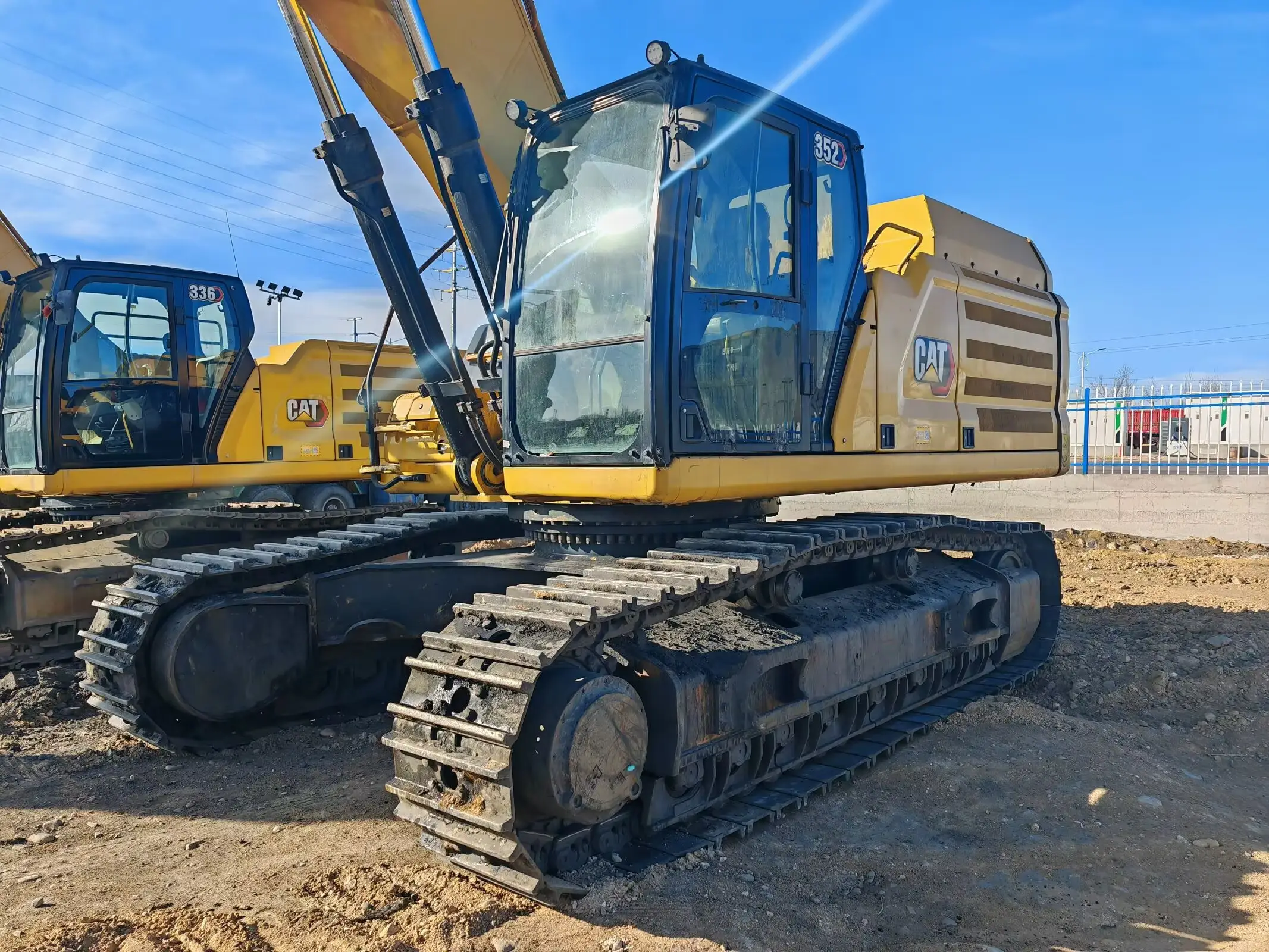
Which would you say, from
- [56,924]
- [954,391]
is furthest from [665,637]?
[954,391]

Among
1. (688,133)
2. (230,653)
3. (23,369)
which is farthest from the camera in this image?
(23,369)

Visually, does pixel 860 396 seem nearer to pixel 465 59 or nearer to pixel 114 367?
pixel 465 59

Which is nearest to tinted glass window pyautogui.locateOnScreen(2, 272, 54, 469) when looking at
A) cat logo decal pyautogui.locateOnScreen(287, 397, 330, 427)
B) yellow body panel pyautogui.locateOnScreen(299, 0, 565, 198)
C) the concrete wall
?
cat logo decal pyautogui.locateOnScreen(287, 397, 330, 427)

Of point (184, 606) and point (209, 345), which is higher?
point (209, 345)

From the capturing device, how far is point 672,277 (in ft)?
13.3

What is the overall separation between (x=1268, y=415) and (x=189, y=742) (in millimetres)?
13958

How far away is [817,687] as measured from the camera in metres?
4.62

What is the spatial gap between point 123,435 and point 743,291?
653 cm

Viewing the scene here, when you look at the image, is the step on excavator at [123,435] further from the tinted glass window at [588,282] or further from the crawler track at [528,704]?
the crawler track at [528,704]

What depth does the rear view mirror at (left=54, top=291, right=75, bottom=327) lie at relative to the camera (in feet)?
26.7

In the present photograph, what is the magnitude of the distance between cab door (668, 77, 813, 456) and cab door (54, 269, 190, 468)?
6.42 meters

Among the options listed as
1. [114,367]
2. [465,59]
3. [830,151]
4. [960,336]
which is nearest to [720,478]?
[830,151]

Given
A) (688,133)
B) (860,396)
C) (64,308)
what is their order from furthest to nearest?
(64,308)
(860,396)
(688,133)

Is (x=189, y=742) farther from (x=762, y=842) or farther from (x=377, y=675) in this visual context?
(x=762, y=842)
